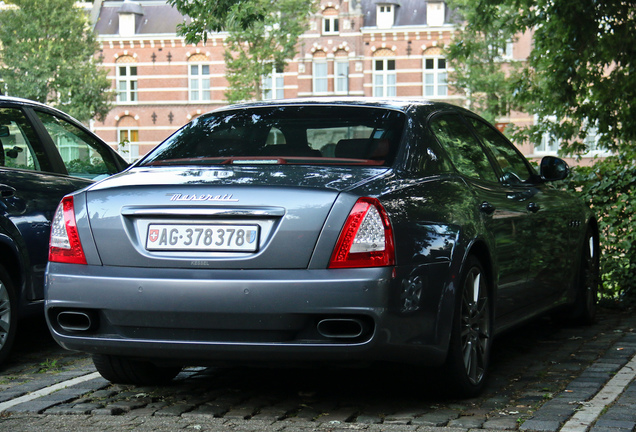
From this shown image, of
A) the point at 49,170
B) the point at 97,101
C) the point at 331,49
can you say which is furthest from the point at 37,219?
the point at 331,49

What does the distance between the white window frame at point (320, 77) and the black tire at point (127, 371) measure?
5023 centimetres

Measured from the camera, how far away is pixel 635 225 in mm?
8133

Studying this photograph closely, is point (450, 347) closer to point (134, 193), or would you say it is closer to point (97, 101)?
point (134, 193)

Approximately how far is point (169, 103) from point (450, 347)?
53.7m

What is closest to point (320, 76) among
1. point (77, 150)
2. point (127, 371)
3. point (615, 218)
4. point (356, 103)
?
point (615, 218)

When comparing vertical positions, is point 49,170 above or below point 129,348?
above

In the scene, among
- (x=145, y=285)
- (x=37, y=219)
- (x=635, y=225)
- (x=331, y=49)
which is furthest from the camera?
(x=331, y=49)

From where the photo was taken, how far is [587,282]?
704cm

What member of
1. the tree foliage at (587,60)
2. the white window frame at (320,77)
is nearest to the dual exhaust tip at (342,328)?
the tree foliage at (587,60)

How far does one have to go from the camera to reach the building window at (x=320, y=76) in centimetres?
5469

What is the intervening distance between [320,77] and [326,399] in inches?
2013

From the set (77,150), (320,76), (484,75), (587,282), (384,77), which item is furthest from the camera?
(320,76)

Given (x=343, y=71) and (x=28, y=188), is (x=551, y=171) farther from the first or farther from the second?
(x=343, y=71)

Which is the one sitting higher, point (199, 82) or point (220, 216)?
point (199, 82)
